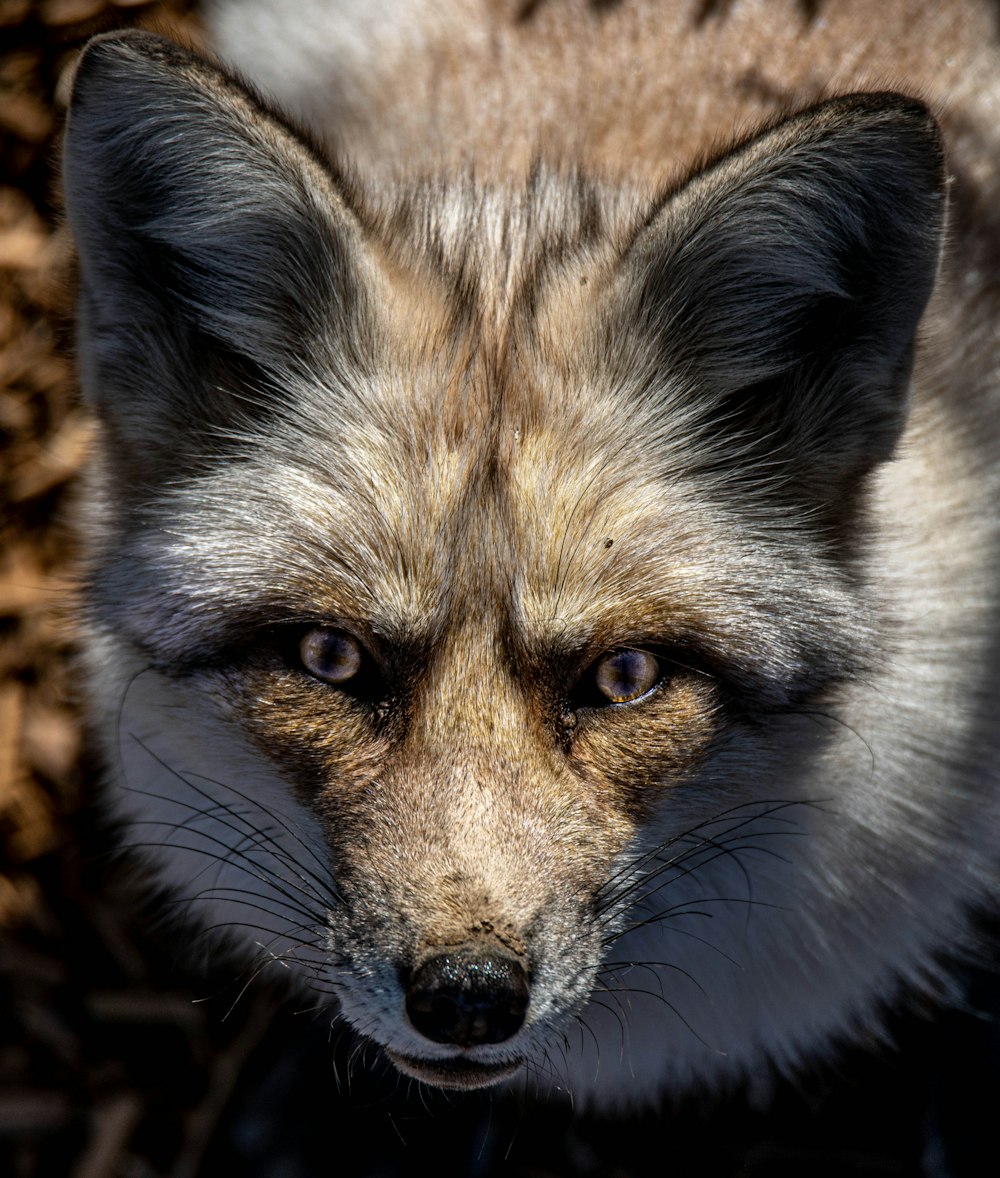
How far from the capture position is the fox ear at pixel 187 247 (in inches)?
78.7

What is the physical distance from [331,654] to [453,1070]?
776mm

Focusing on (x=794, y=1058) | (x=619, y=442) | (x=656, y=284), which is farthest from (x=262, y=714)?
(x=794, y=1058)

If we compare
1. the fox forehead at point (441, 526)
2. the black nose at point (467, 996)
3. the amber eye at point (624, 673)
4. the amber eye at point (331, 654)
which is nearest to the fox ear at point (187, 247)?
the fox forehead at point (441, 526)

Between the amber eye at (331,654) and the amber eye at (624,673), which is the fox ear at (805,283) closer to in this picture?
the amber eye at (624,673)

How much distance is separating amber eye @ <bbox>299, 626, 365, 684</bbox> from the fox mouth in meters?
0.68

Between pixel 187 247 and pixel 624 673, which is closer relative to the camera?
pixel 624 673

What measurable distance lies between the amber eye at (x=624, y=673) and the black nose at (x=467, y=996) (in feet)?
1.68

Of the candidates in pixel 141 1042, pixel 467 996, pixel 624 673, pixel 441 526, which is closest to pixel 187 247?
pixel 441 526

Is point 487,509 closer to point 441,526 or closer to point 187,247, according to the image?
point 441,526

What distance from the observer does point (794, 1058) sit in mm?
2973

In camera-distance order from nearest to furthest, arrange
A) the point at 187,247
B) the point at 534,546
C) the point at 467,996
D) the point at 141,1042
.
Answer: the point at 467,996 → the point at 534,546 → the point at 187,247 → the point at 141,1042

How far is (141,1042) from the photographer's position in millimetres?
3689

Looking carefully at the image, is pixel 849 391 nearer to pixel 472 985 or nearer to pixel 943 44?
pixel 472 985

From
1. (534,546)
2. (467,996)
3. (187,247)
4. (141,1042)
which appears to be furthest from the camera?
A: (141,1042)
